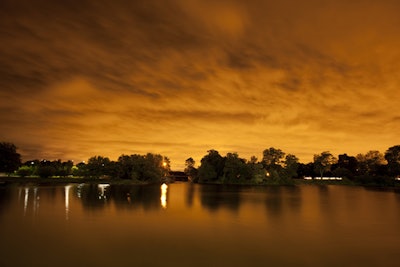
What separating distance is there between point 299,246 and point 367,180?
485 feet

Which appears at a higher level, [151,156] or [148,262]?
[151,156]

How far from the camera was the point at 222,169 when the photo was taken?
161000 millimetres

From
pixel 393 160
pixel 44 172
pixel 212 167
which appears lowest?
pixel 44 172

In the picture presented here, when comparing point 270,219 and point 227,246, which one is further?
point 270,219

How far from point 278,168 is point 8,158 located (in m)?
113

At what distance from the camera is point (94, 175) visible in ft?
459

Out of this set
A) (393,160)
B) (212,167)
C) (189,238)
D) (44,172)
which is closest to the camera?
(189,238)

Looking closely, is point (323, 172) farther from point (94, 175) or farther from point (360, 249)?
point (360, 249)

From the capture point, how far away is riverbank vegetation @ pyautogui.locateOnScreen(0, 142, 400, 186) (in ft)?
431

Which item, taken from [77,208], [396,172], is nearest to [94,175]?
[77,208]

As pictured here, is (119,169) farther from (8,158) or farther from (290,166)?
(290,166)

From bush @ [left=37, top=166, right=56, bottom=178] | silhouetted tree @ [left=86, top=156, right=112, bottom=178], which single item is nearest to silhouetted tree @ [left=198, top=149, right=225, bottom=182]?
silhouetted tree @ [left=86, top=156, right=112, bottom=178]

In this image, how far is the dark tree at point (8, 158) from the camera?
112 m

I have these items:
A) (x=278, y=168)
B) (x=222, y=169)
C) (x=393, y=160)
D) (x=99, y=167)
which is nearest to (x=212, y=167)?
(x=222, y=169)
